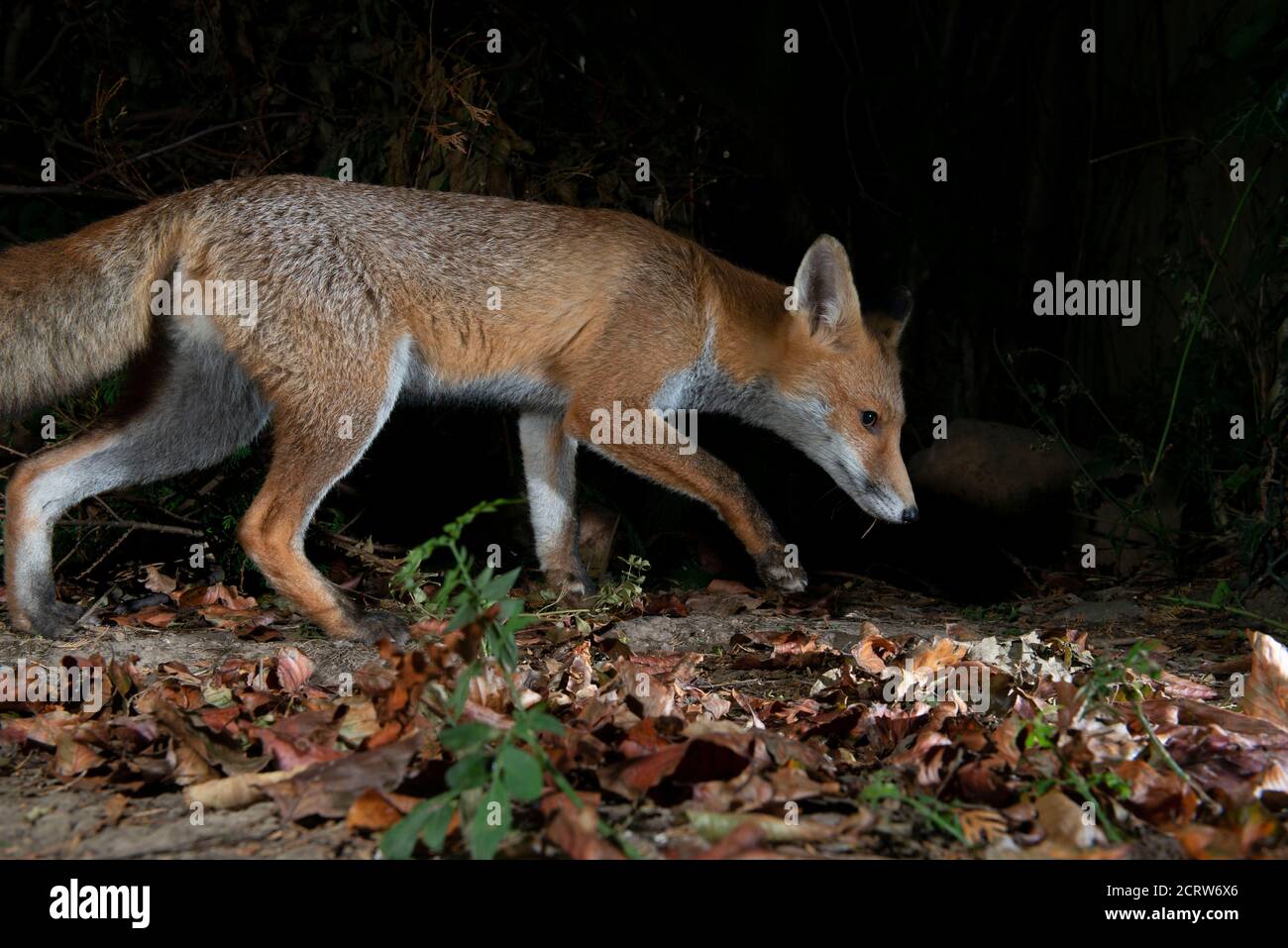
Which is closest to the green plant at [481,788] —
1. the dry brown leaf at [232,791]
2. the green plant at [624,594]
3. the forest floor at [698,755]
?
the forest floor at [698,755]

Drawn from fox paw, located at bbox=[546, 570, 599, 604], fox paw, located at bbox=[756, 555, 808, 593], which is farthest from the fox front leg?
fox paw, located at bbox=[546, 570, 599, 604]

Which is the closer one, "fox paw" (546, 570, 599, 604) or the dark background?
"fox paw" (546, 570, 599, 604)

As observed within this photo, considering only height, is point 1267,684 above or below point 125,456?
below

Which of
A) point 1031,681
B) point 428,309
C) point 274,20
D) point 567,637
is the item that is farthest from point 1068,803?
point 274,20

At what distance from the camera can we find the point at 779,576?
4.51 meters

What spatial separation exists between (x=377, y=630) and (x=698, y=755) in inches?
85.4

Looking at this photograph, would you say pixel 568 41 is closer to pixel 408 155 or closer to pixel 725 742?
pixel 408 155

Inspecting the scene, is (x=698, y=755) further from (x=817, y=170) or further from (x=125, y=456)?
(x=817, y=170)

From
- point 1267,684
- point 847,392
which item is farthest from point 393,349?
point 1267,684

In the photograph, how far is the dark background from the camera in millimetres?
5441

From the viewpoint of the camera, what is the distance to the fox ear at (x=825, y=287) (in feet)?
15.1

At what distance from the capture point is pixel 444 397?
15.4 ft

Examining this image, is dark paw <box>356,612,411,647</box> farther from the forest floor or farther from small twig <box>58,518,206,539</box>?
small twig <box>58,518,206,539</box>

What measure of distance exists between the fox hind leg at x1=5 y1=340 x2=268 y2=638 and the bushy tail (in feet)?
0.71
